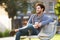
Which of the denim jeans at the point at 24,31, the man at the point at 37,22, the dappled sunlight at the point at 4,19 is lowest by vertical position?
the denim jeans at the point at 24,31

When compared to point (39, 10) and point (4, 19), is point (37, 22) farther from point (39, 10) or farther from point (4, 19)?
point (4, 19)

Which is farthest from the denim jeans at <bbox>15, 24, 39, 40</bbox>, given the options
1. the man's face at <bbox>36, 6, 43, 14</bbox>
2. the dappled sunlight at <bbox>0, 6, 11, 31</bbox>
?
the dappled sunlight at <bbox>0, 6, 11, 31</bbox>

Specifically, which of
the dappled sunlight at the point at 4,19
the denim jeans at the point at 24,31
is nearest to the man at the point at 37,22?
the denim jeans at the point at 24,31

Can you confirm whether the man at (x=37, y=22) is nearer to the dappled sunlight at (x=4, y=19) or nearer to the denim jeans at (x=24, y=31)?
the denim jeans at (x=24, y=31)

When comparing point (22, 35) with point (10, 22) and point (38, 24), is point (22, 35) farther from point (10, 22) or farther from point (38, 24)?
point (10, 22)

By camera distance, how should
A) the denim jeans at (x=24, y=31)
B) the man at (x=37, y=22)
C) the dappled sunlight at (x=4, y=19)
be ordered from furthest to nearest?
1. the dappled sunlight at (x=4, y=19)
2. the denim jeans at (x=24, y=31)
3. the man at (x=37, y=22)

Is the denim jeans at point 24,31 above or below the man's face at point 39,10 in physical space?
below

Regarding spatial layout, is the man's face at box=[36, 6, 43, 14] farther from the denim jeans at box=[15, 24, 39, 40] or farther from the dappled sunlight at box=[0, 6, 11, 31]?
the dappled sunlight at box=[0, 6, 11, 31]

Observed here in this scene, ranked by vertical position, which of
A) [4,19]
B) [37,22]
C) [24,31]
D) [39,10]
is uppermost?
[4,19]

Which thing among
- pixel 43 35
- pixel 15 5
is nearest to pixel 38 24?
pixel 43 35

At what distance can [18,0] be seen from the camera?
13.4m

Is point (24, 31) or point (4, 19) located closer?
point (24, 31)

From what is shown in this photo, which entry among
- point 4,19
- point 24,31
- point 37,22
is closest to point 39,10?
point 37,22

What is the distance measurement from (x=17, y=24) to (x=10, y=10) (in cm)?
103
